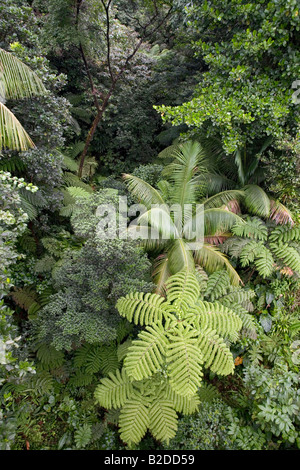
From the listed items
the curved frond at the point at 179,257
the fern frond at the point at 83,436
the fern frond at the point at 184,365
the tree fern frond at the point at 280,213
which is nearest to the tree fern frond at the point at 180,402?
the fern frond at the point at 184,365

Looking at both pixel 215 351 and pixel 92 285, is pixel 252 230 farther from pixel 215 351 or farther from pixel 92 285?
pixel 92 285

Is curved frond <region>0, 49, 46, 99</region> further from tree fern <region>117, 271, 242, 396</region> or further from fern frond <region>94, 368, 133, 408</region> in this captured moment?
fern frond <region>94, 368, 133, 408</region>

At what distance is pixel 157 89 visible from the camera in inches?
272

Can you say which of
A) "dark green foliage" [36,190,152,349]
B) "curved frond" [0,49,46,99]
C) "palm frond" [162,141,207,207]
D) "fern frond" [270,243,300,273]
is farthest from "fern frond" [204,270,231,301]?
"curved frond" [0,49,46,99]

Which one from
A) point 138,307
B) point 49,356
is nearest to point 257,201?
point 138,307

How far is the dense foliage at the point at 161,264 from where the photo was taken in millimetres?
2775

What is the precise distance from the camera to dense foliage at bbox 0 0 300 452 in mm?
2775

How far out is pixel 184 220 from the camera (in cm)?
441

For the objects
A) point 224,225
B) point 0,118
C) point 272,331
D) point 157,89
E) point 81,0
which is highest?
point 81,0

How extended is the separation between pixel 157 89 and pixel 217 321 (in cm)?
618

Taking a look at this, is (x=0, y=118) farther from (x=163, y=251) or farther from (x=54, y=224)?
(x=163, y=251)

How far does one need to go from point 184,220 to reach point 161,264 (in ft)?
2.88

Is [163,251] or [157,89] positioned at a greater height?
[157,89]
